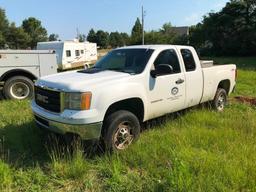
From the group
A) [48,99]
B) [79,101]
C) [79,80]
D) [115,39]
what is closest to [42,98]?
[48,99]

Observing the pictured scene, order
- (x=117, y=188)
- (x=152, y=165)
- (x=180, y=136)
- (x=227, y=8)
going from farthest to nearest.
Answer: (x=227, y=8) → (x=180, y=136) → (x=152, y=165) → (x=117, y=188)

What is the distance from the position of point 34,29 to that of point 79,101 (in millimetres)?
71870

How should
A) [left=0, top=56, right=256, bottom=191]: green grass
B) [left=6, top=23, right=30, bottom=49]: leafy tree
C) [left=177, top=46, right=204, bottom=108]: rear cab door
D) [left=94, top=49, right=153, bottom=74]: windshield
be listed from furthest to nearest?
[left=6, top=23, right=30, bottom=49]: leafy tree
[left=177, top=46, right=204, bottom=108]: rear cab door
[left=94, top=49, right=153, bottom=74]: windshield
[left=0, top=56, right=256, bottom=191]: green grass

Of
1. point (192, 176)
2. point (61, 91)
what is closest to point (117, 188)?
point (192, 176)

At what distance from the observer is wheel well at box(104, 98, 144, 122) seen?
515 centimetres

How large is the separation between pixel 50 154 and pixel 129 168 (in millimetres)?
1336

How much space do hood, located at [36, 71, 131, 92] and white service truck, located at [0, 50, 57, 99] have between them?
4598 mm

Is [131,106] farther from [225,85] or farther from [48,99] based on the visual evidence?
[225,85]

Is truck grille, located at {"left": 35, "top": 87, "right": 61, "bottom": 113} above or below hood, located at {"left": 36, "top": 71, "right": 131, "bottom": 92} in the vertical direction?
below

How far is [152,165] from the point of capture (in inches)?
181

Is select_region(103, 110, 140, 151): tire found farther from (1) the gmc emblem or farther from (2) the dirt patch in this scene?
(2) the dirt patch

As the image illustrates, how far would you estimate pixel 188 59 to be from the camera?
263 inches

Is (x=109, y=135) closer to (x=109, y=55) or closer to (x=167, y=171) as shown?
(x=167, y=171)

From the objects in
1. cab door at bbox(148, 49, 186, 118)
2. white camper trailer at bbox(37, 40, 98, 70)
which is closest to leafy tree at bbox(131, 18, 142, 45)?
white camper trailer at bbox(37, 40, 98, 70)
